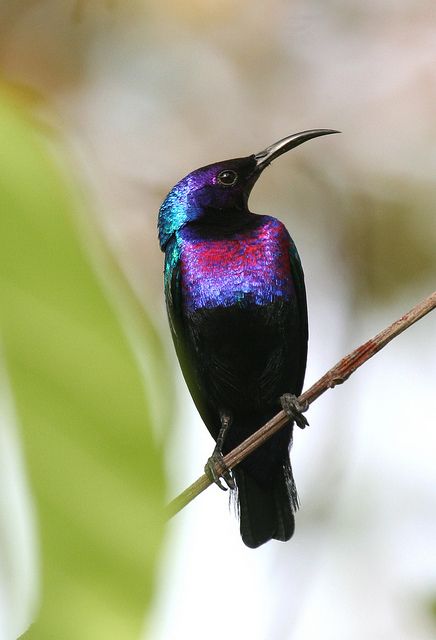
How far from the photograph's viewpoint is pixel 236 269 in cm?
321

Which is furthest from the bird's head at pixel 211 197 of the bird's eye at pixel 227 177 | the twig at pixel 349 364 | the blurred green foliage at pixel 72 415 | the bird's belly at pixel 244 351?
the blurred green foliage at pixel 72 415

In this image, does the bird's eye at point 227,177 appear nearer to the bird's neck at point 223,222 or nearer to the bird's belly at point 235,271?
the bird's neck at point 223,222

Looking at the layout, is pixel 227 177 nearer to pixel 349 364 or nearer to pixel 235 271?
pixel 235 271

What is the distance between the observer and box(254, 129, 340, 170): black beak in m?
2.54

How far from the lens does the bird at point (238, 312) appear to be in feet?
10.6

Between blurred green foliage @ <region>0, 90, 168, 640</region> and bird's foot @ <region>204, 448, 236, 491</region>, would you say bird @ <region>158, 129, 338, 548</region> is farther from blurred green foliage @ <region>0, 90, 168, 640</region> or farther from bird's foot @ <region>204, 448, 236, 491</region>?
blurred green foliage @ <region>0, 90, 168, 640</region>

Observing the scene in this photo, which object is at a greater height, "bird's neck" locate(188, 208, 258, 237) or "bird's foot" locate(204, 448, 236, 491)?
"bird's neck" locate(188, 208, 258, 237)

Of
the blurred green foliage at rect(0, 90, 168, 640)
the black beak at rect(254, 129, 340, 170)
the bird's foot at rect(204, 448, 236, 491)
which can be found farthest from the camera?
the bird's foot at rect(204, 448, 236, 491)

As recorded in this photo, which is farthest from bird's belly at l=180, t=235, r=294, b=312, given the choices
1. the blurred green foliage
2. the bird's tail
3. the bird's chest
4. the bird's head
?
the blurred green foliage

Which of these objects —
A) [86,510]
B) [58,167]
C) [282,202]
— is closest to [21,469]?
[86,510]

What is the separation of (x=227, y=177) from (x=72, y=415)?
3041mm

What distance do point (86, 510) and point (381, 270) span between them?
386cm

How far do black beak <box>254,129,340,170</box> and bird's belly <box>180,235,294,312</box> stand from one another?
11.3 inches

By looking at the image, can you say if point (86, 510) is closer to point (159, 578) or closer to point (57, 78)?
point (159, 578)
